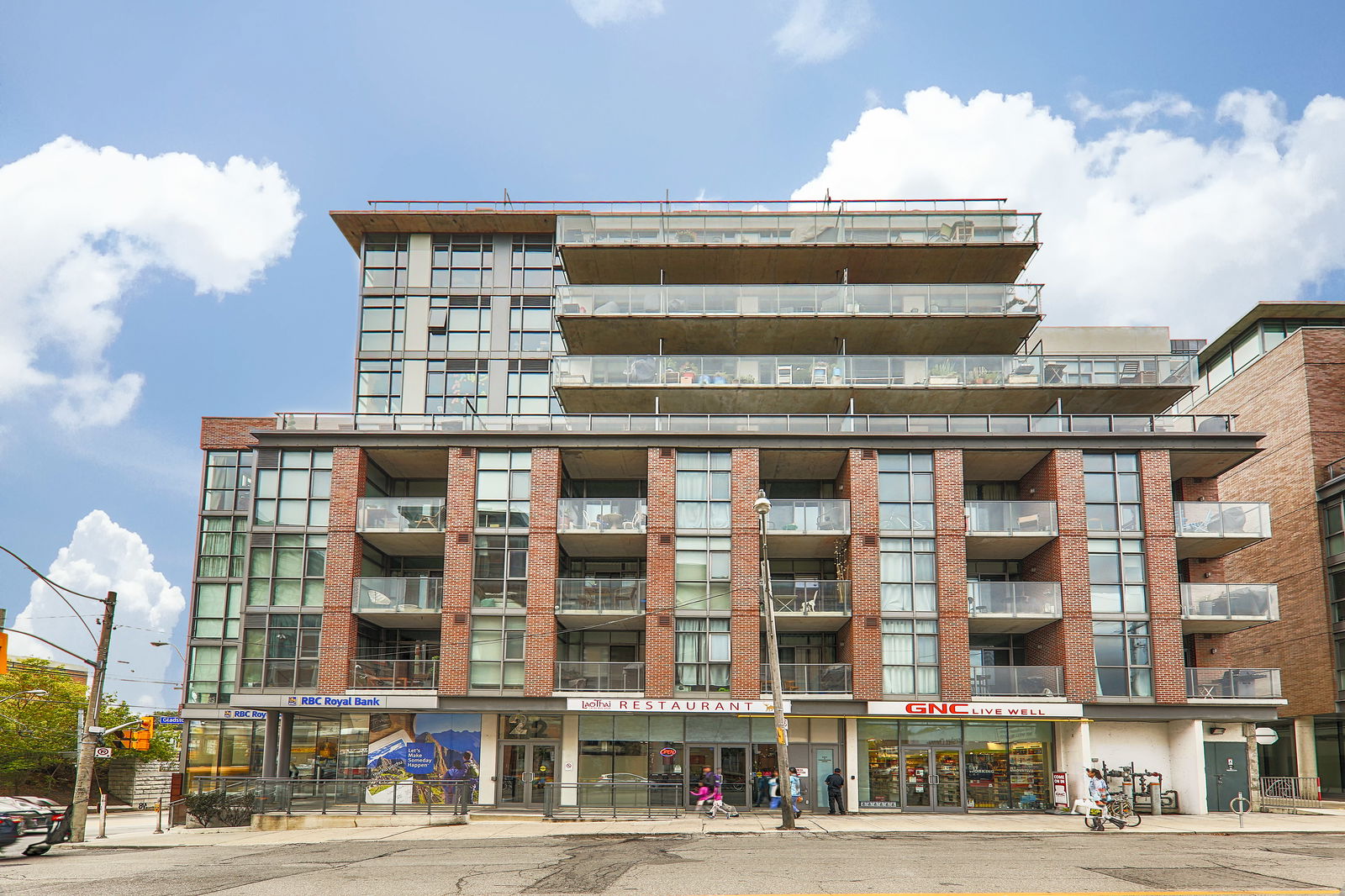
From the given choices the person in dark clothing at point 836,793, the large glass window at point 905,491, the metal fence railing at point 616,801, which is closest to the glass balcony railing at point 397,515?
the metal fence railing at point 616,801

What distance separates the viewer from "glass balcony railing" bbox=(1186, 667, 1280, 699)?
33.8m

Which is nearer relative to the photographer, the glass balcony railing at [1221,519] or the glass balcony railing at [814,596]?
the glass balcony railing at [814,596]

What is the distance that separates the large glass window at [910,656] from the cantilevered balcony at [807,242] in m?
13.8

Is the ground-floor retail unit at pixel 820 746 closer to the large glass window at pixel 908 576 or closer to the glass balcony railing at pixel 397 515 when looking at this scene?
the large glass window at pixel 908 576

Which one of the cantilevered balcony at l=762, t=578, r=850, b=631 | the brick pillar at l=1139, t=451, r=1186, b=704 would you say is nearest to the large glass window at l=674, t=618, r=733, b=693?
the cantilevered balcony at l=762, t=578, r=850, b=631

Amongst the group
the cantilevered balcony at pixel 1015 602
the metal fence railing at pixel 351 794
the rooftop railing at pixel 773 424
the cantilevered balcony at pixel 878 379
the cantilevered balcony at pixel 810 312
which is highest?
the cantilevered balcony at pixel 810 312

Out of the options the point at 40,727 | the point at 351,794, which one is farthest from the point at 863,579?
the point at 40,727

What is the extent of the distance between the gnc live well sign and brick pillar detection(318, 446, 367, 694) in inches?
664

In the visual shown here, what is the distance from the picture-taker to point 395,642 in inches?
1486

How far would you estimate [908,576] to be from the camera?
1359 inches

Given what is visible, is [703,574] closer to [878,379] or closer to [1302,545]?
[878,379]

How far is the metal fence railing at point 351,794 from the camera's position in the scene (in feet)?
101

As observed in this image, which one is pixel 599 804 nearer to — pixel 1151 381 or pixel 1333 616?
pixel 1151 381

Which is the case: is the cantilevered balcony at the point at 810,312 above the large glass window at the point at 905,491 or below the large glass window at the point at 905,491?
above
